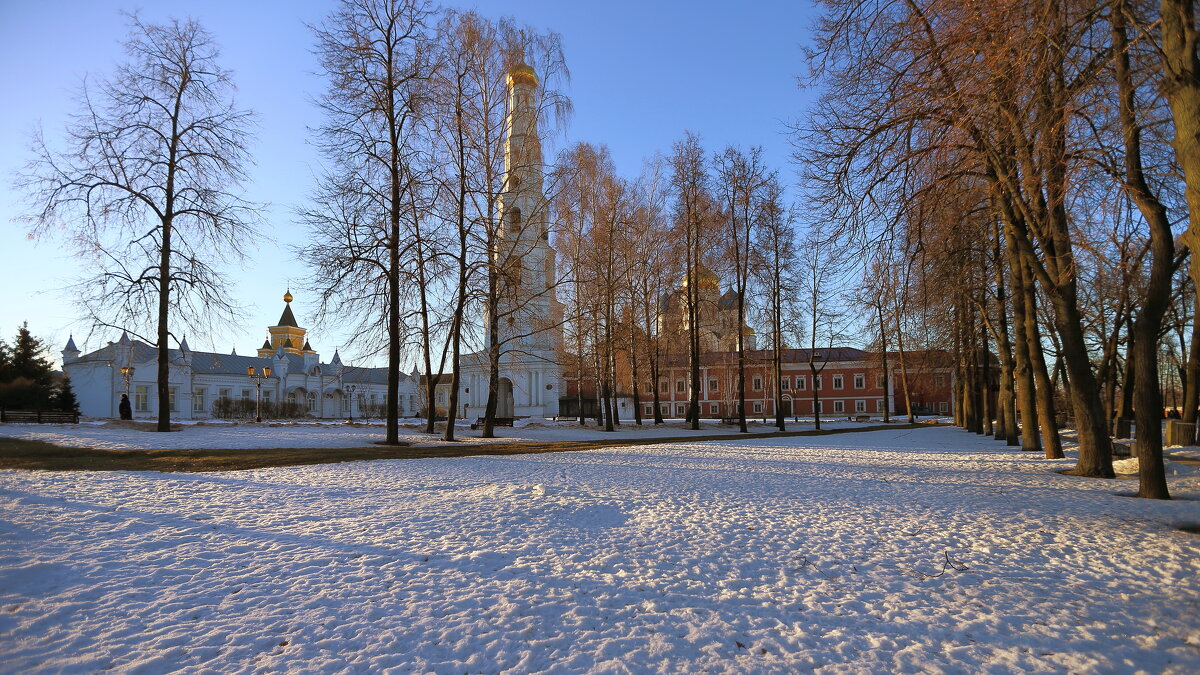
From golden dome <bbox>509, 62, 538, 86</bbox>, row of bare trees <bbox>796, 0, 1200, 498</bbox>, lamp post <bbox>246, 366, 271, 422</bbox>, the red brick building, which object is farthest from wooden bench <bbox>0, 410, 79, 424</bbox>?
the red brick building

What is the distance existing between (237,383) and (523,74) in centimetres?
5605

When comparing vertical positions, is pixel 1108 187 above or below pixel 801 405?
above

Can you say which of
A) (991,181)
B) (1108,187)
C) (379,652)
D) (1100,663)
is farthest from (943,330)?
(379,652)

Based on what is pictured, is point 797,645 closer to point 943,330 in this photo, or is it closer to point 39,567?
point 39,567

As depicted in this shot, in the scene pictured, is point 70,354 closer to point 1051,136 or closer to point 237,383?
point 237,383

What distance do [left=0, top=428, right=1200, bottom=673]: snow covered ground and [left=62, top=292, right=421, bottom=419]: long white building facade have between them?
143 ft

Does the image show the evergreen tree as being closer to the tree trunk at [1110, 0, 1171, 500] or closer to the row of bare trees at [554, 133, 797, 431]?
the row of bare trees at [554, 133, 797, 431]

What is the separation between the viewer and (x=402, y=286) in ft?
66.3

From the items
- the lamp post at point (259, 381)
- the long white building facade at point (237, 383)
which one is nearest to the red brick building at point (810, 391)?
the long white building facade at point (237, 383)

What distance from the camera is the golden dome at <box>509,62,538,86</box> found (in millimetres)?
22922

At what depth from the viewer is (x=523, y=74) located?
23.1 m

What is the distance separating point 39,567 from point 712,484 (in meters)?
9.52

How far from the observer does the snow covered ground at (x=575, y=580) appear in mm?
4438

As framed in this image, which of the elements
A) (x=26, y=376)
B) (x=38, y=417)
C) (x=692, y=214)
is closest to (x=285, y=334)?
(x=26, y=376)
